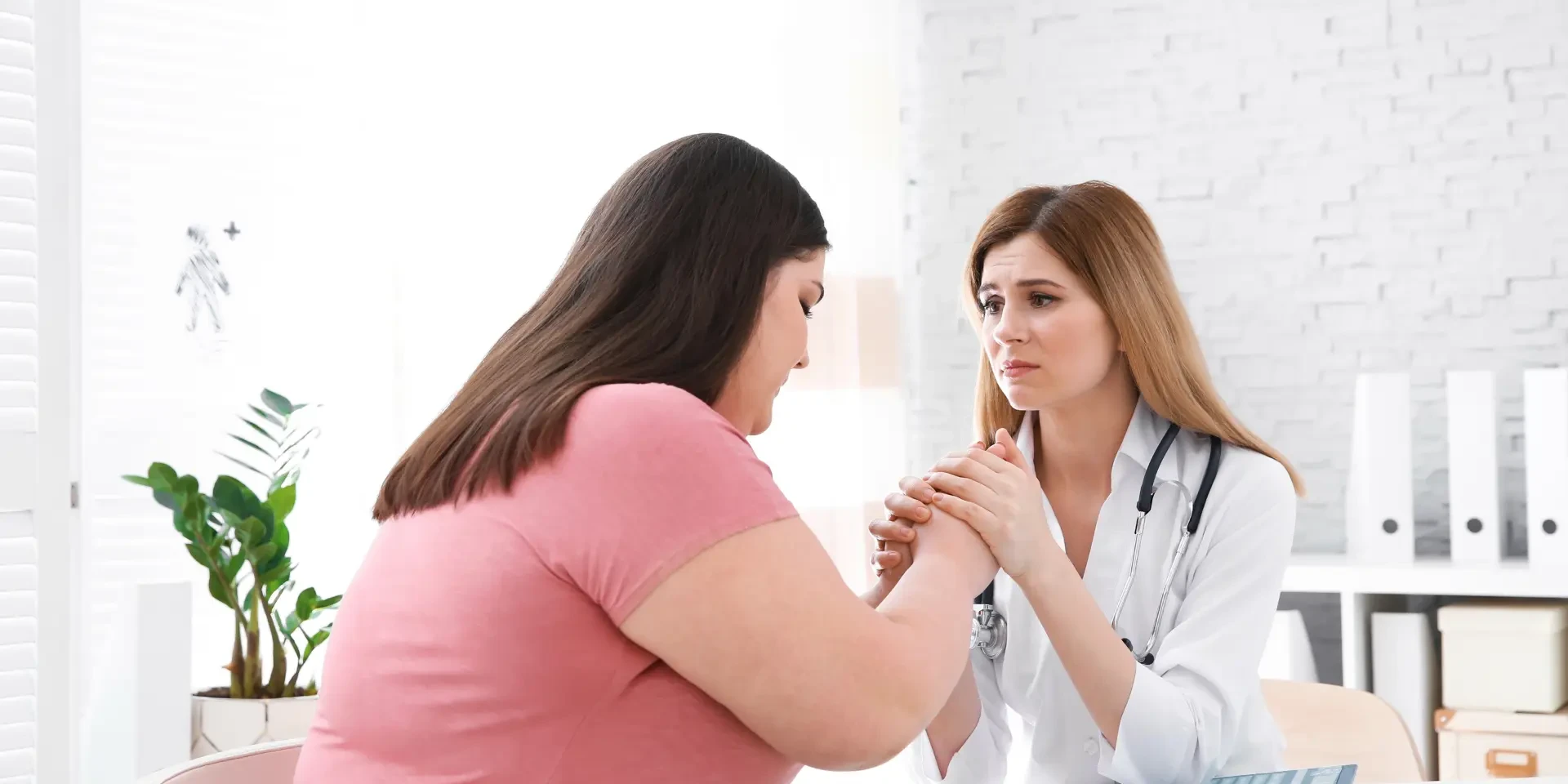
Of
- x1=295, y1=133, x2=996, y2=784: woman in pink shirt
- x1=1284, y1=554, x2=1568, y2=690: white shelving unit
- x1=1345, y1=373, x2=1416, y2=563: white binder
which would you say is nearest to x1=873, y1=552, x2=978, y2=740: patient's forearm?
x1=295, y1=133, x2=996, y2=784: woman in pink shirt

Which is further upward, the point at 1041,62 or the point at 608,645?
the point at 1041,62

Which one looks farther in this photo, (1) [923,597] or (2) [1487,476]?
(2) [1487,476]

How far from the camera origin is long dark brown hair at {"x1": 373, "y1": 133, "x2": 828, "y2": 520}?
967 mm

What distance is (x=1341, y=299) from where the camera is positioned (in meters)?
3.58

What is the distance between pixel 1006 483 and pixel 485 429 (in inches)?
23.3

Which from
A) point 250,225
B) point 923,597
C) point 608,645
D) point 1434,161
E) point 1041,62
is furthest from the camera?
point 1041,62

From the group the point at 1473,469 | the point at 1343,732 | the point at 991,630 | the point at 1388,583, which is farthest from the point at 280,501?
the point at 1473,469

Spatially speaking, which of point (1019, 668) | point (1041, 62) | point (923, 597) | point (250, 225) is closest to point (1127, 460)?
point (1019, 668)

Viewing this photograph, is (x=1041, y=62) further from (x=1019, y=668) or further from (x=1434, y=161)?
(x=1019, y=668)

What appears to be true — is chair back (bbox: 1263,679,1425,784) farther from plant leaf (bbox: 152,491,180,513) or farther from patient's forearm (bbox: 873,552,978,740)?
plant leaf (bbox: 152,491,180,513)

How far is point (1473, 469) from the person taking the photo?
3.01 m

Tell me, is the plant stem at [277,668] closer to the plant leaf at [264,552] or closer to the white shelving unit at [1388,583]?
the plant leaf at [264,552]

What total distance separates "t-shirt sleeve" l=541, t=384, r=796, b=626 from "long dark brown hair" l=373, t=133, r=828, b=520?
0.18 feet

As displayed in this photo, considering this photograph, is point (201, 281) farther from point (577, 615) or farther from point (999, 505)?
point (577, 615)
